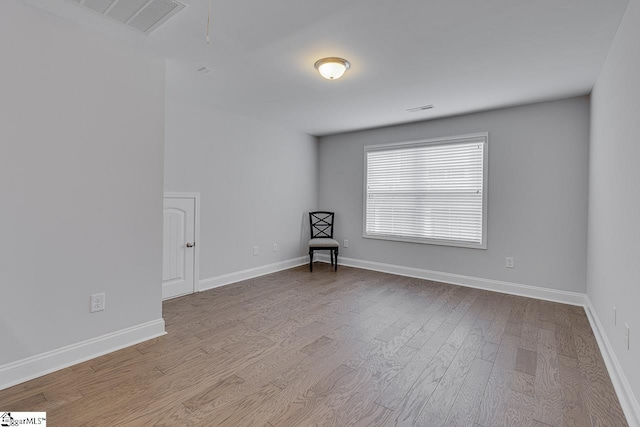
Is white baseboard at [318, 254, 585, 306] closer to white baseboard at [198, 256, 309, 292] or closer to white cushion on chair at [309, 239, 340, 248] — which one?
white cushion on chair at [309, 239, 340, 248]

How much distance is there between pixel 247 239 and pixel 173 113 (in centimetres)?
195

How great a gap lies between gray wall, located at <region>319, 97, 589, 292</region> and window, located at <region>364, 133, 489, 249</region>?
13 centimetres

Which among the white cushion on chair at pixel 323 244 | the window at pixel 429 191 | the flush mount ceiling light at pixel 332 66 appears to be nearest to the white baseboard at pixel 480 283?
the window at pixel 429 191

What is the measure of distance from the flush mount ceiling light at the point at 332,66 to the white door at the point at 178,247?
2283 millimetres

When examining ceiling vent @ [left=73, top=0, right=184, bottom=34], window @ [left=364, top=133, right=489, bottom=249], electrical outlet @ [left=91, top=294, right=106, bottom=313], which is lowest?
electrical outlet @ [left=91, top=294, right=106, bottom=313]

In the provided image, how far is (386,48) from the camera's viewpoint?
7.97 feet

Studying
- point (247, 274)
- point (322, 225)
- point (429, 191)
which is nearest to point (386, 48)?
point (429, 191)

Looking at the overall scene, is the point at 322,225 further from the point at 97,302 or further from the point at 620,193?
the point at 620,193

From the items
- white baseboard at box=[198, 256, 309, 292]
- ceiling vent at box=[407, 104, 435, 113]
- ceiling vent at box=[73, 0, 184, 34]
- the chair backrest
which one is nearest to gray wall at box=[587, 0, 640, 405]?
ceiling vent at box=[407, 104, 435, 113]

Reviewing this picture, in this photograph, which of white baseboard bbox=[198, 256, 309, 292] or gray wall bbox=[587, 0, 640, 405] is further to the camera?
white baseboard bbox=[198, 256, 309, 292]

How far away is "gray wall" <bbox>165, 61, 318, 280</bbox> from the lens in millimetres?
3723

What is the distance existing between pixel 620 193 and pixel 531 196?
73.6 inches

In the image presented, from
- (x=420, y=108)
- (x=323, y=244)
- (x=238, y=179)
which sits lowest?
(x=323, y=244)

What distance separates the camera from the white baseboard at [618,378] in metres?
1.60
